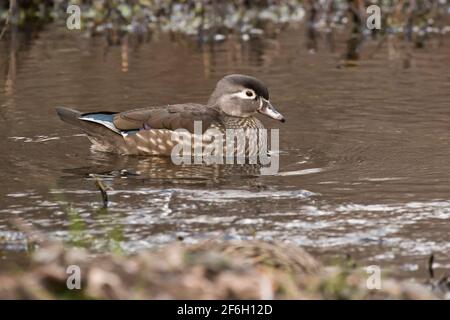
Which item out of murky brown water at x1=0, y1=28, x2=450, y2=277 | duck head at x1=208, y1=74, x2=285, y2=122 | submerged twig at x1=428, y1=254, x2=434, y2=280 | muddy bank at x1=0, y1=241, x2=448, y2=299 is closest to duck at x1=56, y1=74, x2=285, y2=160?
duck head at x1=208, y1=74, x2=285, y2=122

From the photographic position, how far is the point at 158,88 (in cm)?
1262

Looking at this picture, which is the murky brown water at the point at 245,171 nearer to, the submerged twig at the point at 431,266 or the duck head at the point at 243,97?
the submerged twig at the point at 431,266

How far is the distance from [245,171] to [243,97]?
1.11 meters

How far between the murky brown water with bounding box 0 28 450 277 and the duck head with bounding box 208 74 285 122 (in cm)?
41

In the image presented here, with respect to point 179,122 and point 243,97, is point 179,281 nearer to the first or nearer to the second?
point 179,122

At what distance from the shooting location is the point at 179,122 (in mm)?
9797

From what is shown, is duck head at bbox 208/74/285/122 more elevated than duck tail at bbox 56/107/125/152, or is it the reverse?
duck head at bbox 208/74/285/122

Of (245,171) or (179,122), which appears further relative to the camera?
(179,122)

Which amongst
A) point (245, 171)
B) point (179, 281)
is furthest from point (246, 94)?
point (179, 281)

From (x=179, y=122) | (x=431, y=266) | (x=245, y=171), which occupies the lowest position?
(x=245, y=171)

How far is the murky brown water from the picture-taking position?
23.4 ft

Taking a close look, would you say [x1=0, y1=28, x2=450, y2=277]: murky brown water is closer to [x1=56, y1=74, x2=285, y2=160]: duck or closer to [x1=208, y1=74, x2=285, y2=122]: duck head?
[x1=56, y1=74, x2=285, y2=160]: duck

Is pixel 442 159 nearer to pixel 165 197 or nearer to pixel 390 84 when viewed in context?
pixel 165 197

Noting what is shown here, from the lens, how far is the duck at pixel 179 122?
9.80 m
